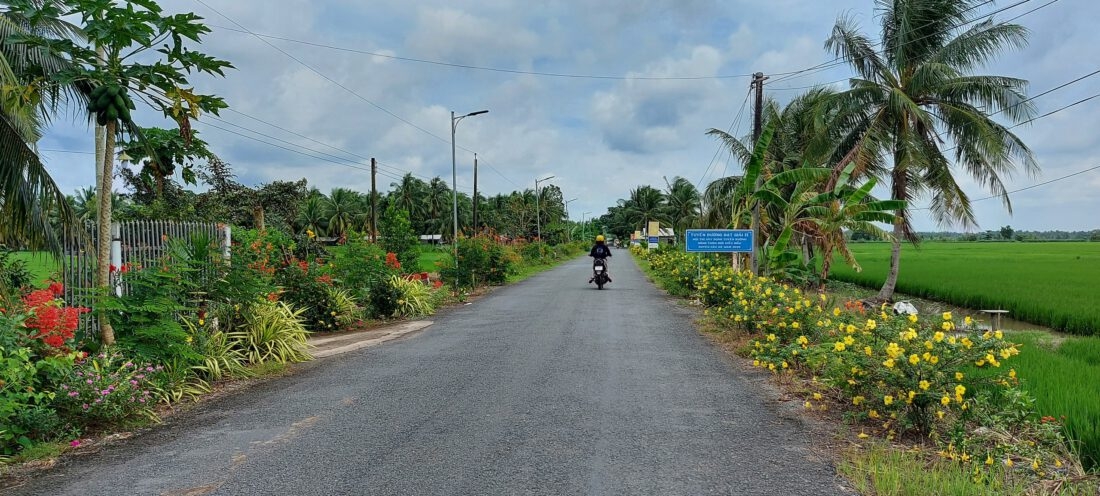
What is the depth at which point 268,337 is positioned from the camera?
799 cm

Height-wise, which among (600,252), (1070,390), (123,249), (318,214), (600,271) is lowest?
(1070,390)

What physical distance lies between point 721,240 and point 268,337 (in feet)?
36.0

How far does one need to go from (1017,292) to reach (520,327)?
14528mm

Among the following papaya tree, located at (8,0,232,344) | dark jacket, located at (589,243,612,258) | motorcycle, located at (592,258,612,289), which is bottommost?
motorcycle, located at (592,258,612,289)

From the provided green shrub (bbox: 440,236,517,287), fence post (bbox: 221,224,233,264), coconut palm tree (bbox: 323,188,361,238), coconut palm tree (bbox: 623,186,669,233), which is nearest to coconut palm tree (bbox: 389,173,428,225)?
coconut palm tree (bbox: 323,188,361,238)

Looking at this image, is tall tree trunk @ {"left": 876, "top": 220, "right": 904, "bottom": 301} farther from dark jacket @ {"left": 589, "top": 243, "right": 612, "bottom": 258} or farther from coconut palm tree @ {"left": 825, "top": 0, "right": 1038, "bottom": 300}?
dark jacket @ {"left": 589, "top": 243, "right": 612, "bottom": 258}

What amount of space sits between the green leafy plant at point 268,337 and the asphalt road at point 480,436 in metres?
0.52

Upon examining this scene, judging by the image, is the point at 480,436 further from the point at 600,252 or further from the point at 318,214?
the point at 318,214

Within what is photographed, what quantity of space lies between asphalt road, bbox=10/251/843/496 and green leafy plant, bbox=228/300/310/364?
1.71 ft

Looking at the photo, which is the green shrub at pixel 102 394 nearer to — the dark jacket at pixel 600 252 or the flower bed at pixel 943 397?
the flower bed at pixel 943 397

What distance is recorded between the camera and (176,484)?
3.83 m

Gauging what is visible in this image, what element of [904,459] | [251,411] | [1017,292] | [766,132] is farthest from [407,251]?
[1017,292]

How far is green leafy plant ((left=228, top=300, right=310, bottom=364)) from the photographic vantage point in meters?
7.74

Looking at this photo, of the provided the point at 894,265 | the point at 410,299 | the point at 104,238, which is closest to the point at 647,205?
the point at 894,265
